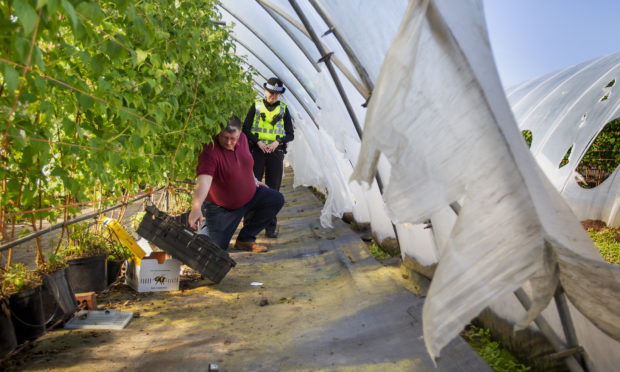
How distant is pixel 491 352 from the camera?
2.12 meters

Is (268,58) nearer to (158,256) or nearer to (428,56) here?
(158,256)

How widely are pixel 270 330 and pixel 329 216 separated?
2936 millimetres

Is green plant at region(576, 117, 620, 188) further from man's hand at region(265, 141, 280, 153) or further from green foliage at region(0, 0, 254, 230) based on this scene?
green foliage at region(0, 0, 254, 230)

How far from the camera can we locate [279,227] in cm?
595

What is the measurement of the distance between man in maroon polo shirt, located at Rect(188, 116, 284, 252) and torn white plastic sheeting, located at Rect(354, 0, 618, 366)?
2.49m

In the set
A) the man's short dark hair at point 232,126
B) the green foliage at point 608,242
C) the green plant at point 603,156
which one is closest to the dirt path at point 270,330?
the man's short dark hair at point 232,126

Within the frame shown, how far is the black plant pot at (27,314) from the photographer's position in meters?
2.16

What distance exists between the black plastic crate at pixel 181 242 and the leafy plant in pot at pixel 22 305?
3.10 feet

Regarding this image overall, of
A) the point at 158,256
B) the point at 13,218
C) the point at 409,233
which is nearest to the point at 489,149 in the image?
the point at 409,233

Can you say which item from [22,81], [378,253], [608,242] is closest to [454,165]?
[22,81]

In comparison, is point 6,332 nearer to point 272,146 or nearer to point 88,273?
point 88,273

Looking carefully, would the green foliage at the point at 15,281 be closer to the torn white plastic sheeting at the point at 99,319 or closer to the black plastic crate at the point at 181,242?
the torn white plastic sheeting at the point at 99,319

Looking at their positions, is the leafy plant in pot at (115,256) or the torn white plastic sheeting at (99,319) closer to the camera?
the torn white plastic sheeting at (99,319)

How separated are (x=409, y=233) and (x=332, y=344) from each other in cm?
118
